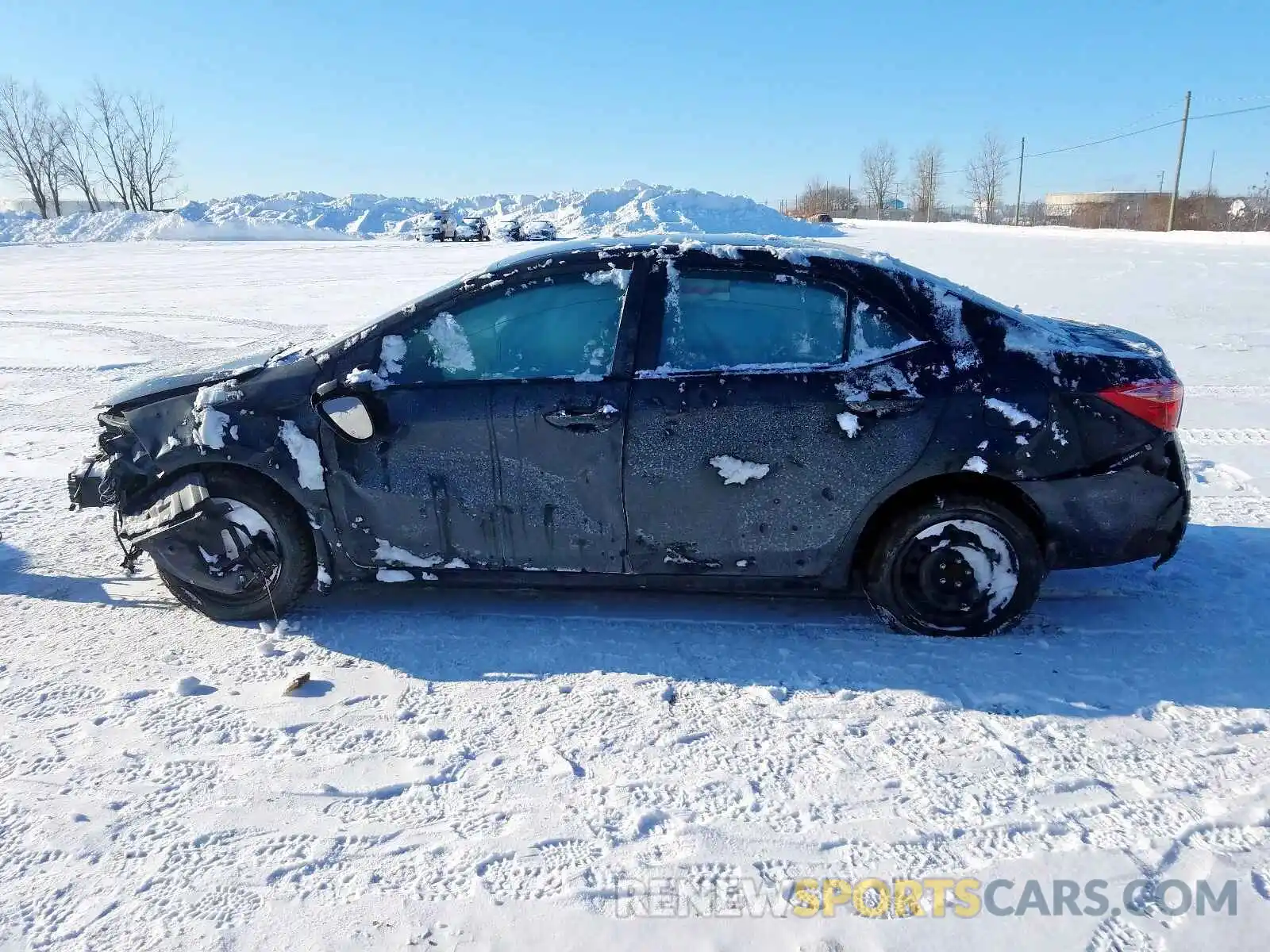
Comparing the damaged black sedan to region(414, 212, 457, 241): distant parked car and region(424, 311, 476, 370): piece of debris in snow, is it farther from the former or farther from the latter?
region(414, 212, 457, 241): distant parked car

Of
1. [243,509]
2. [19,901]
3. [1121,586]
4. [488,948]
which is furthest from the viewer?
[1121,586]

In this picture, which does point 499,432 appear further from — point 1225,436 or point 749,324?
point 1225,436

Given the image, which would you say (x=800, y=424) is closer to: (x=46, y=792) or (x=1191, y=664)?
(x=1191, y=664)

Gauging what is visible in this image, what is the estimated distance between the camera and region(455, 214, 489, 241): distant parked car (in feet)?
140

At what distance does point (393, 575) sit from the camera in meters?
3.69

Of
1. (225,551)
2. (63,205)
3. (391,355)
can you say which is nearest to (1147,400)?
(391,355)

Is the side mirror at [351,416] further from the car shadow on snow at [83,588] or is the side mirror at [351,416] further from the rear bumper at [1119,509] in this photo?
the rear bumper at [1119,509]

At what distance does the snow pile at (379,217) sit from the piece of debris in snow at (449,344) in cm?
3909

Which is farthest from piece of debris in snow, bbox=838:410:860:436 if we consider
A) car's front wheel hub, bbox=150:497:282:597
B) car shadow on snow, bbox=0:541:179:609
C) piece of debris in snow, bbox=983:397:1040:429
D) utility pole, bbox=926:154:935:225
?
utility pole, bbox=926:154:935:225

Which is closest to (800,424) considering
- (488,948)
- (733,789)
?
(733,789)

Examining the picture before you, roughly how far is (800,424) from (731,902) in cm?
179

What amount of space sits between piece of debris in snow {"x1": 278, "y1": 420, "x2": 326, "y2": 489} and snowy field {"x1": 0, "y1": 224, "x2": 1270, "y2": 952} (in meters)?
A: 0.72

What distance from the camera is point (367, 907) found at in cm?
223

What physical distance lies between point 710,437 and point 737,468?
0.54 ft
